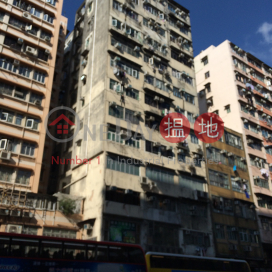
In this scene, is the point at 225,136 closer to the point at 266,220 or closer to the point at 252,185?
the point at 252,185

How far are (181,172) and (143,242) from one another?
867cm

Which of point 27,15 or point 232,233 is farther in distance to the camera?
point 232,233

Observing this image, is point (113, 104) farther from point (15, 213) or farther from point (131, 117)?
point (15, 213)

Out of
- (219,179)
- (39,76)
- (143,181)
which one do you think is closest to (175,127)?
(219,179)

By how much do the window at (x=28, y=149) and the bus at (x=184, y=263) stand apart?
47.1 feet

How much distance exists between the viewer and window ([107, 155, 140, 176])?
25550mm

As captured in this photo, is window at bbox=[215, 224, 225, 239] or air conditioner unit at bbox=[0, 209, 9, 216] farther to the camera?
window at bbox=[215, 224, 225, 239]

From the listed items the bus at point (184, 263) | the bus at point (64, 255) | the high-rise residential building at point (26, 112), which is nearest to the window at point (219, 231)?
the bus at point (184, 263)

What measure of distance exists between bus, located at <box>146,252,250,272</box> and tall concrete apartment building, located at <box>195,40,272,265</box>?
1532 centimetres

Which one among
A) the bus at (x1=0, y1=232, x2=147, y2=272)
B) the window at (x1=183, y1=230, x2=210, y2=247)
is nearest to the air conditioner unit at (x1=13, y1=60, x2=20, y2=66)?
the bus at (x1=0, y1=232, x2=147, y2=272)

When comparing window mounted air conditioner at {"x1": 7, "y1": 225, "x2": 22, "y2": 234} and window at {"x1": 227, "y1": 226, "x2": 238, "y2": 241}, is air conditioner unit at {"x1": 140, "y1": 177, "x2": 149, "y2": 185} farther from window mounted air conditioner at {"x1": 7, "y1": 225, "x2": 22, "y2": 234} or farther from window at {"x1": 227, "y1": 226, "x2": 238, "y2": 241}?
window at {"x1": 227, "y1": 226, "x2": 238, "y2": 241}

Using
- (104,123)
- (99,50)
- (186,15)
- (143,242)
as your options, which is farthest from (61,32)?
(143,242)

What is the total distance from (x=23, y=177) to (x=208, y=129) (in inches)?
849

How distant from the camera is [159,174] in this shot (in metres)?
28.6
